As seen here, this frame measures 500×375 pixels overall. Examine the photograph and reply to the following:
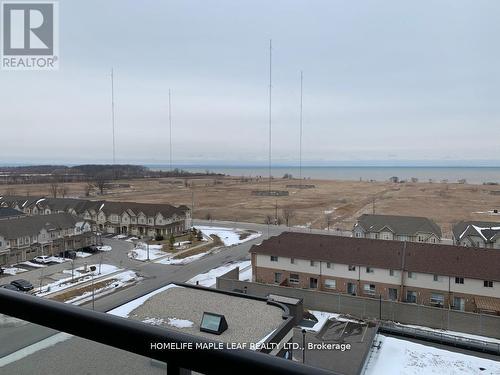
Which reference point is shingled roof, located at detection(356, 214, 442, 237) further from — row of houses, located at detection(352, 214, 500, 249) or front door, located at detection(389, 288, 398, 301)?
front door, located at detection(389, 288, 398, 301)

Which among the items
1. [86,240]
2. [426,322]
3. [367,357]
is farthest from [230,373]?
[86,240]

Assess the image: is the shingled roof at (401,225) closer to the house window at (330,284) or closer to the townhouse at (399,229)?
the townhouse at (399,229)

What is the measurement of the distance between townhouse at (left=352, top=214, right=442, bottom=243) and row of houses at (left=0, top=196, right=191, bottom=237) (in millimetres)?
16309

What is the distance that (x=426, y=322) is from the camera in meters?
14.5

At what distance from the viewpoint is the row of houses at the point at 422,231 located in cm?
2422

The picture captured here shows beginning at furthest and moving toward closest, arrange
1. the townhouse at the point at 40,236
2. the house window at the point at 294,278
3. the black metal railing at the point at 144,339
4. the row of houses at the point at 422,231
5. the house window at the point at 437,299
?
1. the row of houses at the point at 422,231
2. the townhouse at the point at 40,236
3. the house window at the point at 294,278
4. the house window at the point at 437,299
5. the black metal railing at the point at 144,339

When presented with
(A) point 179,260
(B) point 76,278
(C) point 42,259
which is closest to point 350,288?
(A) point 179,260

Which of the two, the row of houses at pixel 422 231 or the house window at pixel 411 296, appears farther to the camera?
the row of houses at pixel 422 231

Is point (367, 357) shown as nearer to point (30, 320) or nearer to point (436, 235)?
point (30, 320)

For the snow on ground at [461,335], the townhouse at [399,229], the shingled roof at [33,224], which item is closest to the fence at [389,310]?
the snow on ground at [461,335]

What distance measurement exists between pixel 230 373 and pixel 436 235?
2913cm

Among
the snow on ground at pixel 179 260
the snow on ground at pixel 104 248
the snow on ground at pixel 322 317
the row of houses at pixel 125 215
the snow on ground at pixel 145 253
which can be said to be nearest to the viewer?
the snow on ground at pixel 322 317

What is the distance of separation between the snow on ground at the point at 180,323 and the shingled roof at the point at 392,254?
10.5m

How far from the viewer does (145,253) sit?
88.8 ft
